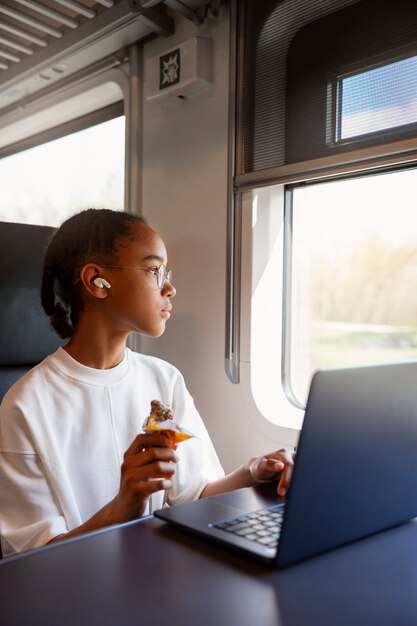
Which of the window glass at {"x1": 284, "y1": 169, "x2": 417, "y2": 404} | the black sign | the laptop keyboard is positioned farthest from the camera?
the black sign

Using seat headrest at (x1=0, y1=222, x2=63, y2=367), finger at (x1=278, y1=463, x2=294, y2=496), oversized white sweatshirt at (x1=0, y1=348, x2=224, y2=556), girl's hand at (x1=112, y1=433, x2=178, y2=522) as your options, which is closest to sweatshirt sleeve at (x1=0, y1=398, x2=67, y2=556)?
oversized white sweatshirt at (x1=0, y1=348, x2=224, y2=556)

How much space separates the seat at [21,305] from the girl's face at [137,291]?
0.42 meters

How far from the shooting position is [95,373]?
1.36 meters

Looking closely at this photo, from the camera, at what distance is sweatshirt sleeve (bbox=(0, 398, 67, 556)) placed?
44.2 inches

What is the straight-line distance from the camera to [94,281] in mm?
1403

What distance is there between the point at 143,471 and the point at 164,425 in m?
0.10

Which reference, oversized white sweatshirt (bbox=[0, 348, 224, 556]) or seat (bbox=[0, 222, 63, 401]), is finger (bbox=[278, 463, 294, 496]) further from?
seat (bbox=[0, 222, 63, 401])

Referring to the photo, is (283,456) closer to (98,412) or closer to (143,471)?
(143,471)

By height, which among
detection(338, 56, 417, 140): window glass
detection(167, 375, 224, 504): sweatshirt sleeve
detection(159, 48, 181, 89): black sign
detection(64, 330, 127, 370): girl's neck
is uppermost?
detection(159, 48, 181, 89): black sign

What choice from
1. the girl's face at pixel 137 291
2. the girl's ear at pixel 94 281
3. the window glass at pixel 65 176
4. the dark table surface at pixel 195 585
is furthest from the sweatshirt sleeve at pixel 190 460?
the window glass at pixel 65 176

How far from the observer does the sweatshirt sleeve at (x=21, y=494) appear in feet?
3.68

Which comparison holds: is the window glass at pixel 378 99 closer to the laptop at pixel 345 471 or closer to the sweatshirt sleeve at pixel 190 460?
the sweatshirt sleeve at pixel 190 460

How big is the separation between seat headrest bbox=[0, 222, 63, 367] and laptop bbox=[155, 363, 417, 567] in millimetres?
958

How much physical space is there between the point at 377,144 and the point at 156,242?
701 millimetres
